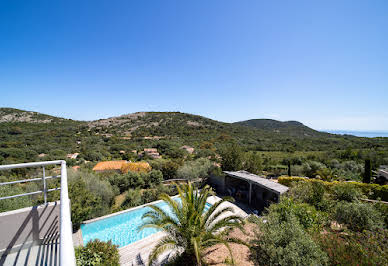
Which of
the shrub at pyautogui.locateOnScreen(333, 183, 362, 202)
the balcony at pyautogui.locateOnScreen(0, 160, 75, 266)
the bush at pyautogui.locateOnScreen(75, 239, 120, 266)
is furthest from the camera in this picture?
the shrub at pyautogui.locateOnScreen(333, 183, 362, 202)

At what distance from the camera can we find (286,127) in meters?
78.1

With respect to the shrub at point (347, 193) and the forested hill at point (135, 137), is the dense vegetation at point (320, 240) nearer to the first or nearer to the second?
the shrub at point (347, 193)

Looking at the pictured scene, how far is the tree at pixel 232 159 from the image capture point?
1747 centimetres

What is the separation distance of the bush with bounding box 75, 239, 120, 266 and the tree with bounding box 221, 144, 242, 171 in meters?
13.3

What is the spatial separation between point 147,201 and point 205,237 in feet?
27.5

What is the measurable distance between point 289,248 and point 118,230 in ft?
Answer: 31.1

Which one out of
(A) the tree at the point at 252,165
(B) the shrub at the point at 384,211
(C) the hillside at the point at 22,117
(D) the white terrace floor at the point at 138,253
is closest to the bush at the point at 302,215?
(D) the white terrace floor at the point at 138,253

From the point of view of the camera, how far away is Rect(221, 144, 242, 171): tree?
688 inches

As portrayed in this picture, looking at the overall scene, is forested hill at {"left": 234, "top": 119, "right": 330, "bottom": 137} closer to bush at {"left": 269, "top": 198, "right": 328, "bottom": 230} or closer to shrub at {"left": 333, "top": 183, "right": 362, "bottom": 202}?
shrub at {"left": 333, "top": 183, "right": 362, "bottom": 202}

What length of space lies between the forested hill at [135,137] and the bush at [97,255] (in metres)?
25.8

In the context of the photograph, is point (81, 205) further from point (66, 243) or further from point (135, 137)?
point (135, 137)

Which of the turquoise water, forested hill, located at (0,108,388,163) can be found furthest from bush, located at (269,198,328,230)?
forested hill, located at (0,108,388,163)

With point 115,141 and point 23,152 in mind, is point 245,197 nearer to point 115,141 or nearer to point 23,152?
point 23,152

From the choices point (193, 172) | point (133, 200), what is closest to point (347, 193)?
point (193, 172)
